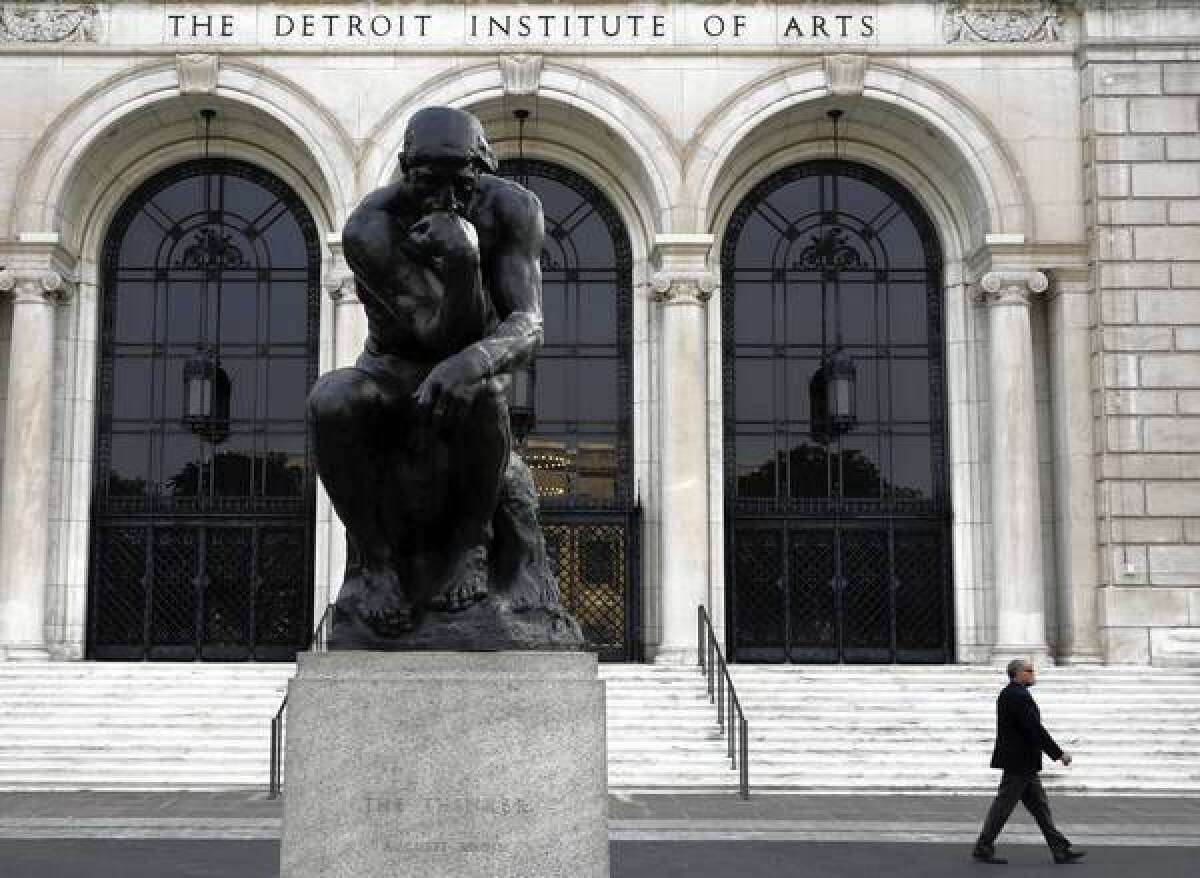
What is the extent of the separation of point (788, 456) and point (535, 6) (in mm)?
8582

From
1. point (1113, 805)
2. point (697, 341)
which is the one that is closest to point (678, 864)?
point (1113, 805)

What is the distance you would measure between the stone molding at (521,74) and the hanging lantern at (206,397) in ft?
22.3

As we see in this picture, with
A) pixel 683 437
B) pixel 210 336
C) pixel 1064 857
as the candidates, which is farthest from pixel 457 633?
pixel 210 336

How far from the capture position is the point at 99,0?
24156mm

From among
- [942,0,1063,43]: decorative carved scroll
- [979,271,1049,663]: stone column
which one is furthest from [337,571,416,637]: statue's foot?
[942,0,1063,43]: decorative carved scroll

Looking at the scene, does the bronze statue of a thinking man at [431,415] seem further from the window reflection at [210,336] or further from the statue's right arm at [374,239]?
A: the window reflection at [210,336]

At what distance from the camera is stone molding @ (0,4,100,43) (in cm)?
2412

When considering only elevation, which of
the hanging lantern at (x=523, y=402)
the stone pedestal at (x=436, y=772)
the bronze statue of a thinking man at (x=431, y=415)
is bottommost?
the stone pedestal at (x=436, y=772)

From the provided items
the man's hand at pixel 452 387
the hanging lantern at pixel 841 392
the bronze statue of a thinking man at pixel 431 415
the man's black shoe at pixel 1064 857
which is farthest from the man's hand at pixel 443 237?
the hanging lantern at pixel 841 392

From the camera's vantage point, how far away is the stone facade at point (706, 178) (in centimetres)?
2320

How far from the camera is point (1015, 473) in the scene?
23.3 metres

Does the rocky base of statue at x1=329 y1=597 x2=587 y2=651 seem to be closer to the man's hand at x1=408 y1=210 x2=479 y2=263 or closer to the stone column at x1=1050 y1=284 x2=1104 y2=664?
the man's hand at x1=408 y1=210 x2=479 y2=263

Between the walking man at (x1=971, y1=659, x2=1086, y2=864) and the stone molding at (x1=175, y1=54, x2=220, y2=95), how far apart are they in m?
17.2

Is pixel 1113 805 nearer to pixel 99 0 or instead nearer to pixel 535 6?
pixel 535 6
